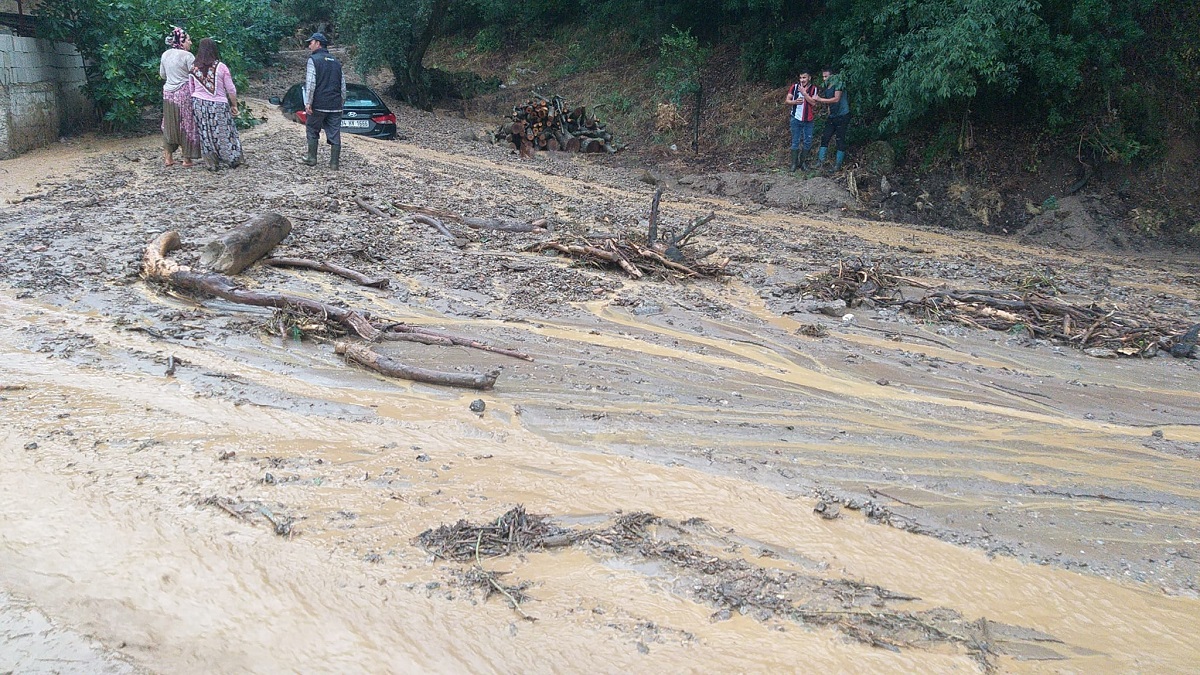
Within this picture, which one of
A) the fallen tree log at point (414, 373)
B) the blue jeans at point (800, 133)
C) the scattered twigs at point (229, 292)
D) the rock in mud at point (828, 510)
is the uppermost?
the blue jeans at point (800, 133)

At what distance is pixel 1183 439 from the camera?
512 centimetres

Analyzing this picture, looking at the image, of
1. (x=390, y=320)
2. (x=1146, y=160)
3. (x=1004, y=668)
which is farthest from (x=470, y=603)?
(x=1146, y=160)

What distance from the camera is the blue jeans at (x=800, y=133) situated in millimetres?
14086

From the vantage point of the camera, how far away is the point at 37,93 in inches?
488

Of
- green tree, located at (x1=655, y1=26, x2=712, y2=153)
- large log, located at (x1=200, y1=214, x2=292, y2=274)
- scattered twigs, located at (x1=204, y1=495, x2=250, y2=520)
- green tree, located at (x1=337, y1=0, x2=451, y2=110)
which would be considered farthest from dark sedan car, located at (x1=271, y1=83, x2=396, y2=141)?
scattered twigs, located at (x1=204, y1=495, x2=250, y2=520)

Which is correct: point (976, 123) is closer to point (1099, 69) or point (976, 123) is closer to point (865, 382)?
point (1099, 69)

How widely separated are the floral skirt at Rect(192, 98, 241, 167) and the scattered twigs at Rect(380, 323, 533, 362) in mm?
6374

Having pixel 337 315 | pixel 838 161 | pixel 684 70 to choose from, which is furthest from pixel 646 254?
pixel 684 70

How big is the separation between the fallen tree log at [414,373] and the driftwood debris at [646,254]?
115 inches

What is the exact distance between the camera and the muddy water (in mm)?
3070

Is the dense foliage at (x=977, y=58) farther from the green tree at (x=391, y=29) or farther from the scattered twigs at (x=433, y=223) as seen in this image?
the scattered twigs at (x=433, y=223)

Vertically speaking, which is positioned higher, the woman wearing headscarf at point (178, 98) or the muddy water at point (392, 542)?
the woman wearing headscarf at point (178, 98)

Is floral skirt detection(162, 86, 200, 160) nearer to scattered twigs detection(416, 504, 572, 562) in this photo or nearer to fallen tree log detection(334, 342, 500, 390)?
fallen tree log detection(334, 342, 500, 390)

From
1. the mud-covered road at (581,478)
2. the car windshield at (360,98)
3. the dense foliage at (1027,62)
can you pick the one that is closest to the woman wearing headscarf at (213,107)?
the mud-covered road at (581,478)
